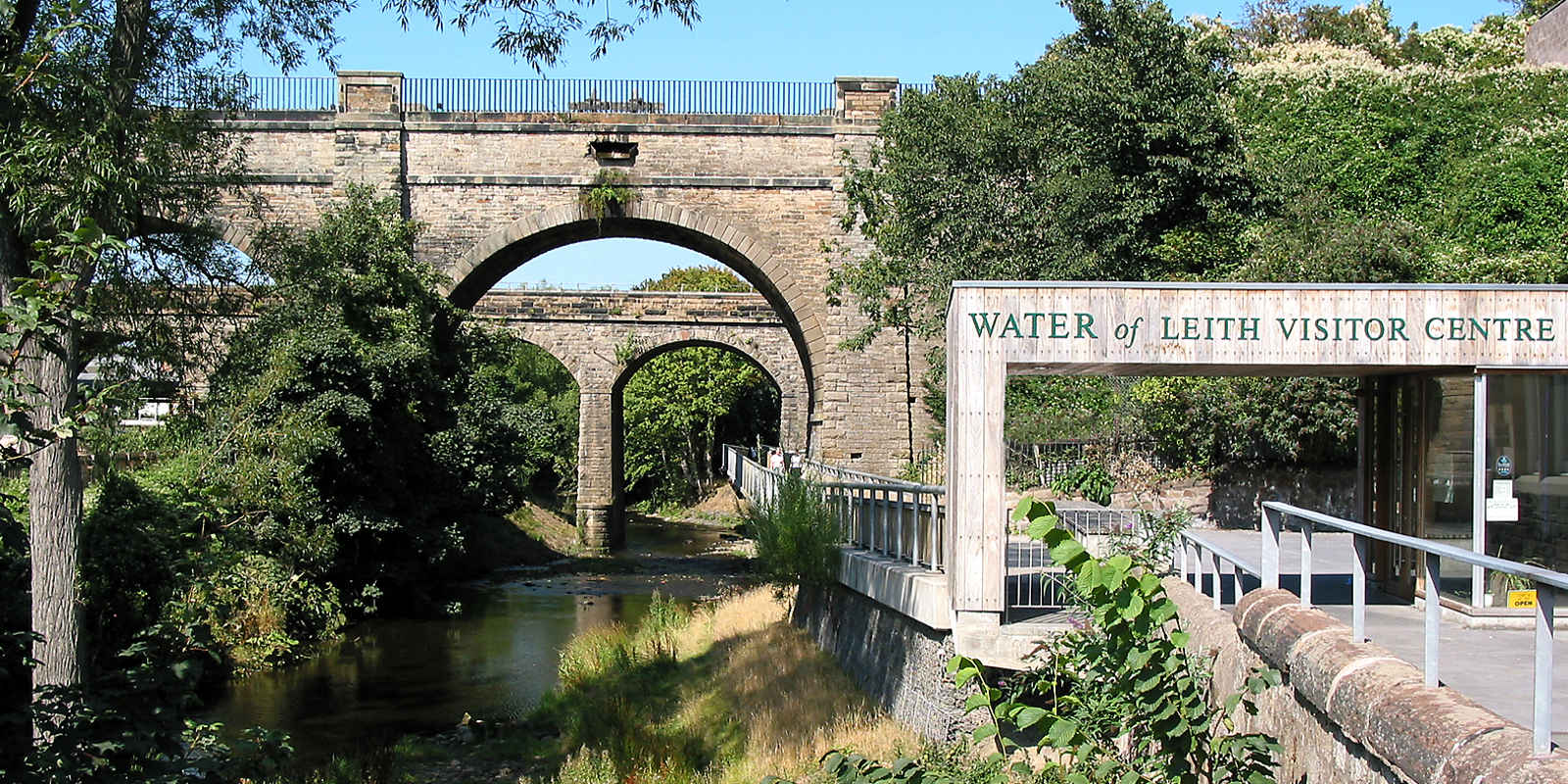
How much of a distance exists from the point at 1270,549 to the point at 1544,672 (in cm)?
280

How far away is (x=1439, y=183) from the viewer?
21.5 metres

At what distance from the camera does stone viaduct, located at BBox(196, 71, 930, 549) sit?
21.6m

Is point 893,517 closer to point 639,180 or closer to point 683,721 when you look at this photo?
point 683,721

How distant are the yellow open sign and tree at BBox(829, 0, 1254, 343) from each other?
1141 centimetres

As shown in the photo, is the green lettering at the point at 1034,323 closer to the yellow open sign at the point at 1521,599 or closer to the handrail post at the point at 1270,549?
the handrail post at the point at 1270,549

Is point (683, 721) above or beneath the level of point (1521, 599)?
beneath

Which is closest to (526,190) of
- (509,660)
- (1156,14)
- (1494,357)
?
(509,660)

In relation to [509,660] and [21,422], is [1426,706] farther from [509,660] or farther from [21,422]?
[509,660]

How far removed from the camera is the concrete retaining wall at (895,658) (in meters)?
9.67

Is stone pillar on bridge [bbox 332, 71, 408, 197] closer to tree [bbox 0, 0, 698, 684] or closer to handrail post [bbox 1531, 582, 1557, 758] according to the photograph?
tree [bbox 0, 0, 698, 684]

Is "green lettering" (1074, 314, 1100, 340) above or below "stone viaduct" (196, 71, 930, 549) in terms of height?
below

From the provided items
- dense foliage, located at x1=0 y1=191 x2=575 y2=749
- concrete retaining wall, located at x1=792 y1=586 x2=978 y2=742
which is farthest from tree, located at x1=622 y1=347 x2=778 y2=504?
concrete retaining wall, located at x1=792 y1=586 x2=978 y2=742

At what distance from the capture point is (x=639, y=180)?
21750mm

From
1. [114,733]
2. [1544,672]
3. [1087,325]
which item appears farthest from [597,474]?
[1544,672]
